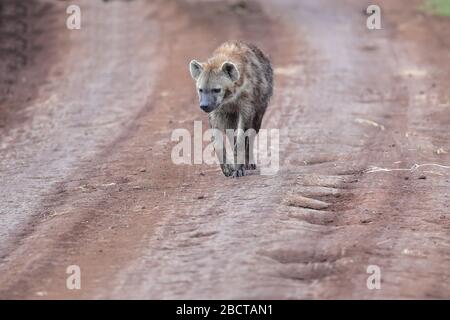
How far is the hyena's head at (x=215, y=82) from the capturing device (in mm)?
10055

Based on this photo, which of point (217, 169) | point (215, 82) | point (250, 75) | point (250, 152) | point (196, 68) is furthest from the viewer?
point (217, 169)

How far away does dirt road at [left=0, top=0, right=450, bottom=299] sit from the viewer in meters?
7.25

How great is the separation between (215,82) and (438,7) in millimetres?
12021

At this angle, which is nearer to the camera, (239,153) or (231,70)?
(231,70)

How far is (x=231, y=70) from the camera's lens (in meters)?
10.1

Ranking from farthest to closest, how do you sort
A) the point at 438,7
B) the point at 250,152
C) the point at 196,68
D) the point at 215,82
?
1. the point at 438,7
2. the point at 250,152
3. the point at 196,68
4. the point at 215,82

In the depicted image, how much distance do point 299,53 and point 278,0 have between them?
5.07m

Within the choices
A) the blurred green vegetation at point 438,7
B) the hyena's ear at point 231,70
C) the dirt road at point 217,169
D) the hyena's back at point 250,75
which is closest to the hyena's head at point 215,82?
the hyena's ear at point 231,70

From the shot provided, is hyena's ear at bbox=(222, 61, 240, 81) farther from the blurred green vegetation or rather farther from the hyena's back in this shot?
the blurred green vegetation

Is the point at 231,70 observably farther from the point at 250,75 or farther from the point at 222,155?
the point at 222,155

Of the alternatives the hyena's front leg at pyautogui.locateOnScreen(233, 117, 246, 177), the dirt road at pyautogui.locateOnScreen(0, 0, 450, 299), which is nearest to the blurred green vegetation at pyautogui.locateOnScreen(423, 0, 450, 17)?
the dirt road at pyautogui.locateOnScreen(0, 0, 450, 299)

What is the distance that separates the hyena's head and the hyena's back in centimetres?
13

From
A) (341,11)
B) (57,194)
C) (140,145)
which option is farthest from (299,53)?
(57,194)

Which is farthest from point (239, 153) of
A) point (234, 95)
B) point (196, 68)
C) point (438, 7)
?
point (438, 7)
